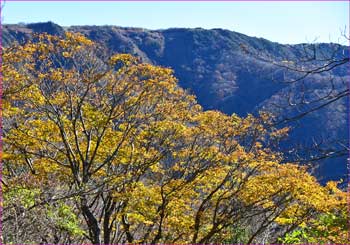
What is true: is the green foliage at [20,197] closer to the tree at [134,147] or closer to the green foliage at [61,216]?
the green foliage at [61,216]

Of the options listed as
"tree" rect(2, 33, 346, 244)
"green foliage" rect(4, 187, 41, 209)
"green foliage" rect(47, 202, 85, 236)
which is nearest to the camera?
"green foliage" rect(4, 187, 41, 209)

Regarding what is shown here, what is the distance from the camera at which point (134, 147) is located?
45.9 feet

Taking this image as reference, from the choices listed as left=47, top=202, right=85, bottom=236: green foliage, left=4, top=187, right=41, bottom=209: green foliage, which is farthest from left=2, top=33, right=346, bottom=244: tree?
left=4, top=187, right=41, bottom=209: green foliage

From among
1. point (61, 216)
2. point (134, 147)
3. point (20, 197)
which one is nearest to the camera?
point (20, 197)

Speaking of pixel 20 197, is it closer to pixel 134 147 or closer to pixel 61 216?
pixel 61 216

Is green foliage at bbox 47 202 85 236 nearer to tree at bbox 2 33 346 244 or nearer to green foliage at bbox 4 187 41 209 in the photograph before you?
green foliage at bbox 4 187 41 209

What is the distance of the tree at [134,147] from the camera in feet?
42.3

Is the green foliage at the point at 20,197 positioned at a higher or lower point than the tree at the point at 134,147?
lower

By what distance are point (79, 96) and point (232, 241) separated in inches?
329

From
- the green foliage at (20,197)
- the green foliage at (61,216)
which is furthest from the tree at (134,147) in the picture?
the green foliage at (20,197)

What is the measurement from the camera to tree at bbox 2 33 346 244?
12906 millimetres

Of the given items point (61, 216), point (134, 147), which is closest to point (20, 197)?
point (61, 216)

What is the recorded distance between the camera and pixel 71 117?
1314 cm

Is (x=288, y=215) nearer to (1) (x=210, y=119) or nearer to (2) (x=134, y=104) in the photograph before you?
(1) (x=210, y=119)
